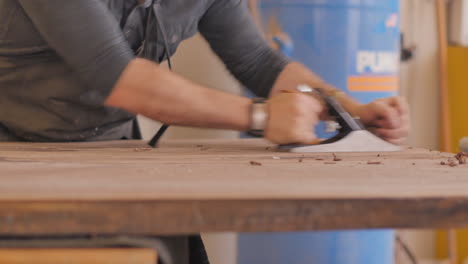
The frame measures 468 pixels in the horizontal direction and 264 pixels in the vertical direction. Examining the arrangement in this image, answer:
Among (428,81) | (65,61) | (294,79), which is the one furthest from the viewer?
(428,81)

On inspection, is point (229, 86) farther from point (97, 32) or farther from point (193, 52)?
point (97, 32)

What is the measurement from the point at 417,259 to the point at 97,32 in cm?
227

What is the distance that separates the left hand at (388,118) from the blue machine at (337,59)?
41 centimetres

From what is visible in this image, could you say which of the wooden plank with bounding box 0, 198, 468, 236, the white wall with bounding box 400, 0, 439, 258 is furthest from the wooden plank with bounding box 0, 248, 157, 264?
the white wall with bounding box 400, 0, 439, 258

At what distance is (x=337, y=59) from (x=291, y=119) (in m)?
0.71

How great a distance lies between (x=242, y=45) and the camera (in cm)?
152

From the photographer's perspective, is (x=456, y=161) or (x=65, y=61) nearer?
(x=456, y=161)

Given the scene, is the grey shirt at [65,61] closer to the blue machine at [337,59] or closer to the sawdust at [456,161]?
the blue machine at [337,59]

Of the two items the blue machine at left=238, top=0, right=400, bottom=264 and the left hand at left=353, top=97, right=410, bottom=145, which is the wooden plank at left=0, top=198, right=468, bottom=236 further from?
the blue machine at left=238, top=0, right=400, bottom=264

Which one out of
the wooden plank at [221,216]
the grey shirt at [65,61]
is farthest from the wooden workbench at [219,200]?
the grey shirt at [65,61]

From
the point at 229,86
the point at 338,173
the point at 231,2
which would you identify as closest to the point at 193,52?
the point at 229,86

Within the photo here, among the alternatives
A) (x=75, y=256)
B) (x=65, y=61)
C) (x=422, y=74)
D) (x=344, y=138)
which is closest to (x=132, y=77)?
(x=65, y=61)

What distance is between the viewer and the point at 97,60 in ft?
Answer: 3.14

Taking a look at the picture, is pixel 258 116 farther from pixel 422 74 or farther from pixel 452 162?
pixel 422 74
